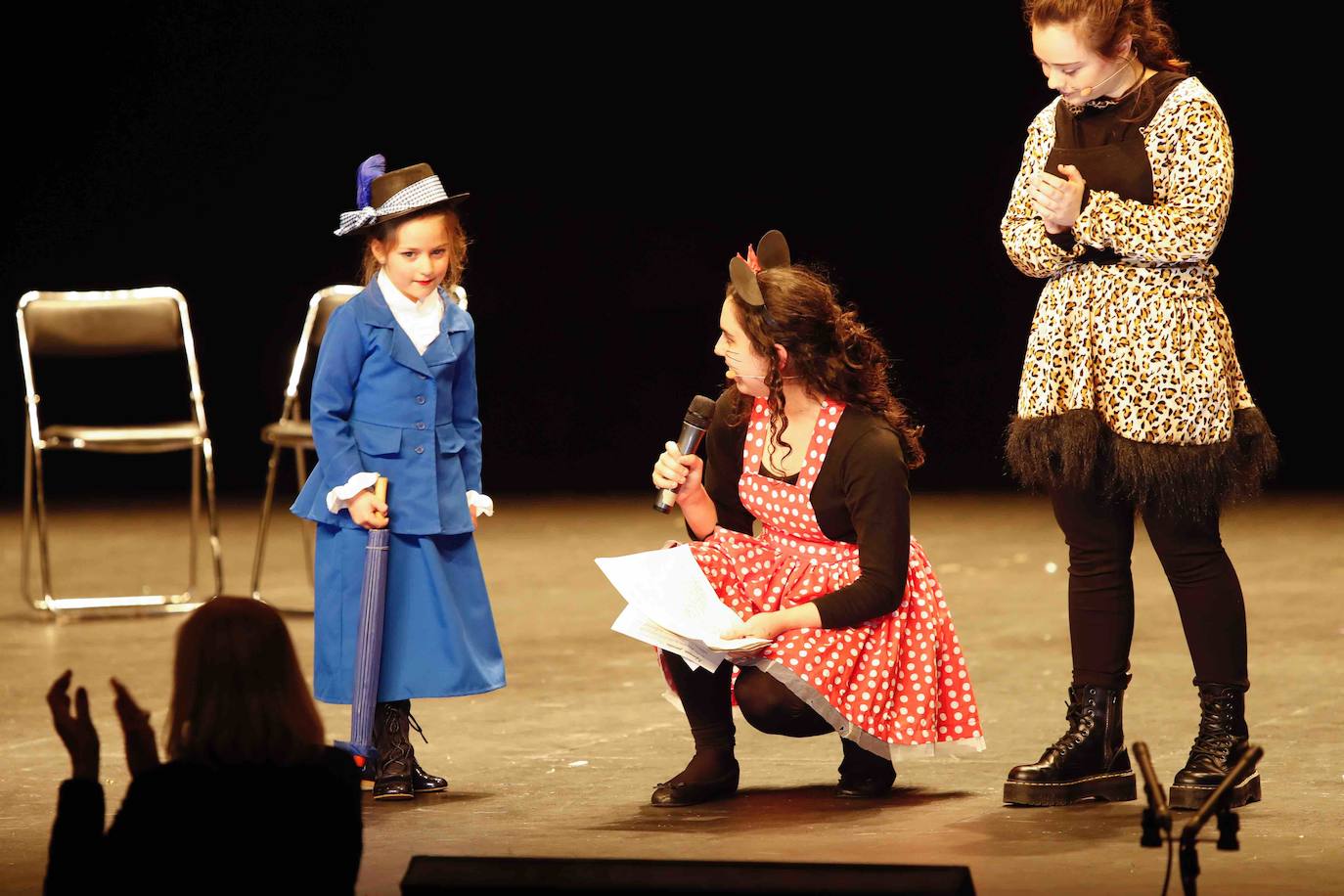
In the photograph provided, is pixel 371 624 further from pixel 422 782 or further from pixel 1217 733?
pixel 1217 733

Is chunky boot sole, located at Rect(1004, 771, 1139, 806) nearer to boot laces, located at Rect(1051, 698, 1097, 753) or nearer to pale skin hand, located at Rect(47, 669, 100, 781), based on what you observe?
boot laces, located at Rect(1051, 698, 1097, 753)

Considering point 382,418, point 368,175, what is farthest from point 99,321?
point 382,418

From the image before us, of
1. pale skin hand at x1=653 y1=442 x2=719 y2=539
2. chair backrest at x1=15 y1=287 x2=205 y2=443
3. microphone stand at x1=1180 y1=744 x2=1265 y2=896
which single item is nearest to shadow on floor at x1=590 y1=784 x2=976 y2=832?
pale skin hand at x1=653 y1=442 x2=719 y2=539

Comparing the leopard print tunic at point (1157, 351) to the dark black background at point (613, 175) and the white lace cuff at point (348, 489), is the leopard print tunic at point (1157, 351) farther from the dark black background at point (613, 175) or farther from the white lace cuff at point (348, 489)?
the dark black background at point (613, 175)

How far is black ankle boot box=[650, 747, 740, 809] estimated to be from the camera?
310 cm

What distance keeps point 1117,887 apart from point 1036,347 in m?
0.86

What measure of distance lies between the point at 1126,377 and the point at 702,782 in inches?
35.3

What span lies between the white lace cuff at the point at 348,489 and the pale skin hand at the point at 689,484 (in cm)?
46

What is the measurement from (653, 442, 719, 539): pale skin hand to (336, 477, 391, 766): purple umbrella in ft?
1.50

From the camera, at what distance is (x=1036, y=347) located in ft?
9.88

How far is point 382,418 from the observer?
3301 mm

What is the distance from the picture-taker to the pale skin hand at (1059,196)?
2920 mm

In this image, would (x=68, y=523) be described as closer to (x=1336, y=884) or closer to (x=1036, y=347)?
(x=1036, y=347)

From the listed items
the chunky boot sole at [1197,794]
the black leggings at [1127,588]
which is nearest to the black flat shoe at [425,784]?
the black leggings at [1127,588]
